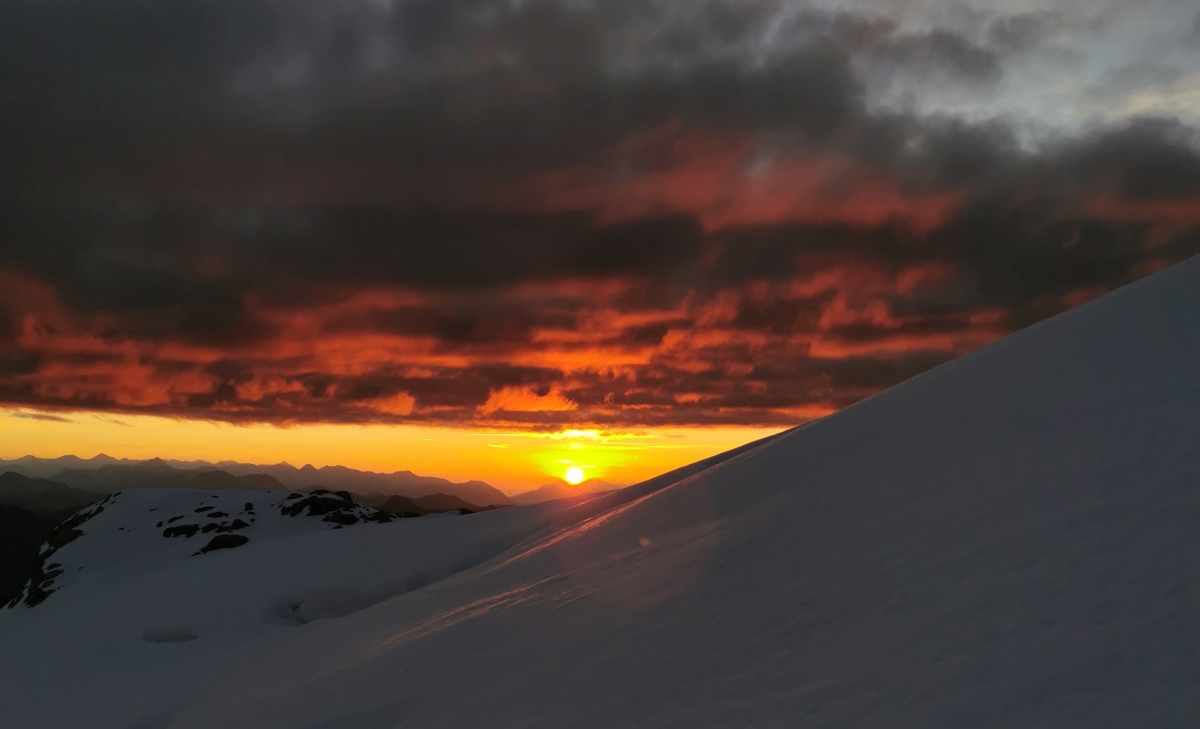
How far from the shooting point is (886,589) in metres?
8.98

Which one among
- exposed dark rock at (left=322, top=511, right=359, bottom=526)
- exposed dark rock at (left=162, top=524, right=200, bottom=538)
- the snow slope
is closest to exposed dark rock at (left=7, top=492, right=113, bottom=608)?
exposed dark rock at (left=162, top=524, right=200, bottom=538)

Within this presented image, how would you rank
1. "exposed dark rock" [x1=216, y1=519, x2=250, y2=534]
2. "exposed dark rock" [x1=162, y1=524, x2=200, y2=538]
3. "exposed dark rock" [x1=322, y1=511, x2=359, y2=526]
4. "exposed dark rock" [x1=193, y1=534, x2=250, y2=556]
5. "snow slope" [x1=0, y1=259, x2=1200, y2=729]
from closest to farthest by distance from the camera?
"snow slope" [x1=0, y1=259, x2=1200, y2=729]
"exposed dark rock" [x1=193, y1=534, x2=250, y2=556]
"exposed dark rock" [x1=322, y1=511, x2=359, y2=526]
"exposed dark rock" [x1=216, y1=519, x2=250, y2=534]
"exposed dark rock" [x1=162, y1=524, x2=200, y2=538]

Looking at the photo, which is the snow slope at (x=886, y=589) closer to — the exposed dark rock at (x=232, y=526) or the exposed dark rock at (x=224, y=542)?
the exposed dark rock at (x=224, y=542)

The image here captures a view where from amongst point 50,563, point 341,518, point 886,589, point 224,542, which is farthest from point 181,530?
point 886,589

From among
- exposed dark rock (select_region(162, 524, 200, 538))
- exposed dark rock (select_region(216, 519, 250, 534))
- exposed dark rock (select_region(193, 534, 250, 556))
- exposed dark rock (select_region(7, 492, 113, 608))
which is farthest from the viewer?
exposed dark rock (select_region(162, 524, 200, 538))

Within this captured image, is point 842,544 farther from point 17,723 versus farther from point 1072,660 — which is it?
point 17,723

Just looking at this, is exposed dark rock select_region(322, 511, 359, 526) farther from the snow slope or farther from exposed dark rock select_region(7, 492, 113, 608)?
the snow slope

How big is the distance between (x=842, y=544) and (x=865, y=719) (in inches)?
200

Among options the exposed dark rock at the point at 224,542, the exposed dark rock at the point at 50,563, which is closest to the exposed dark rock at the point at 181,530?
the exposed dark rock at the point at 224,542

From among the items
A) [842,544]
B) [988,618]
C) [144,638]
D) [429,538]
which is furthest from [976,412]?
[144,638]

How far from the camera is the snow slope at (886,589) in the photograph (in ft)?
21.1

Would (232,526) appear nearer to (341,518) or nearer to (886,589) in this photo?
(341,518)

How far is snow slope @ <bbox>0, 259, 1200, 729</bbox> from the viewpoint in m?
6.45

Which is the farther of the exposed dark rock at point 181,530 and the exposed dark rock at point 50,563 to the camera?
the exposed dark rock at point 181,530
